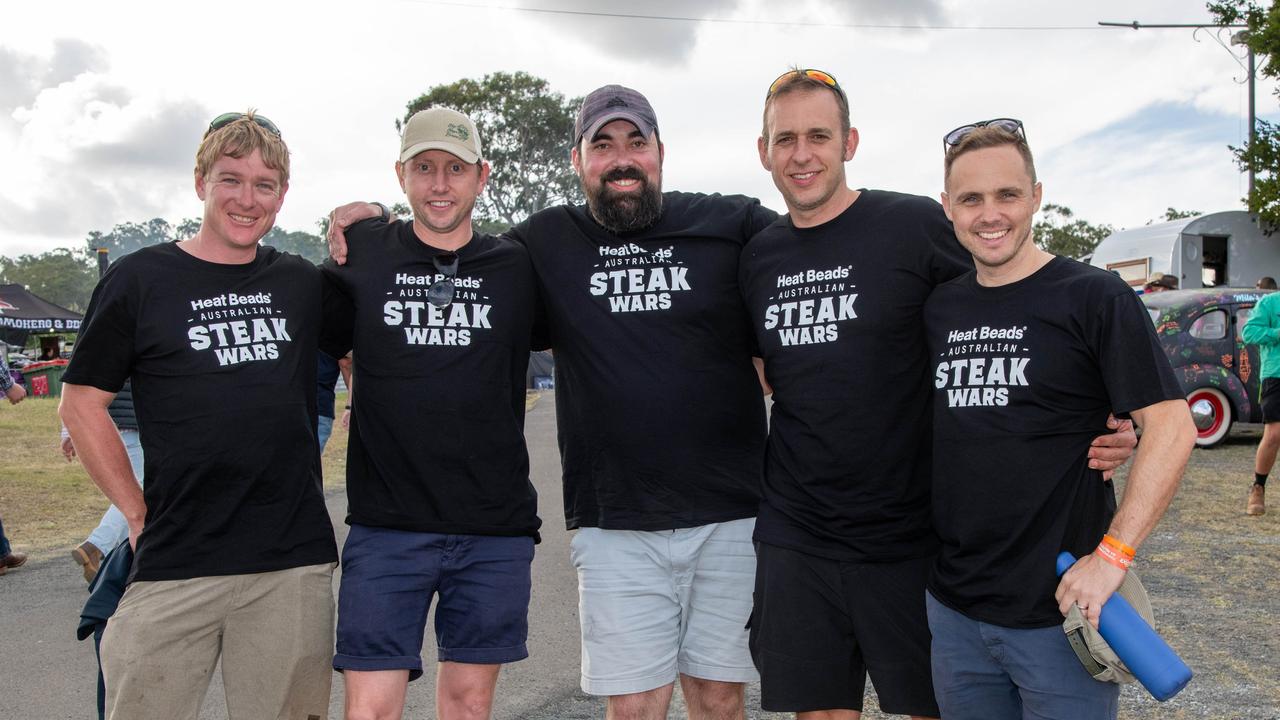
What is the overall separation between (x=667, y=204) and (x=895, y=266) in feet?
3.14

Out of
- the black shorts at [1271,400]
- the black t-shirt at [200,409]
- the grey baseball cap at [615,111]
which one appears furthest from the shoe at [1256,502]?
the black t-shirt at [200,409]

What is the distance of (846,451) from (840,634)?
60 centimetres

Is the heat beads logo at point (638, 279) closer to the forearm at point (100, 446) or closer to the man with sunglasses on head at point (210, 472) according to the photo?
the man with sunglasses on head at point (210, 472)

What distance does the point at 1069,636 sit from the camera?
240cm

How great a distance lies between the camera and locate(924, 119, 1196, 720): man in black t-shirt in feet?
7.86

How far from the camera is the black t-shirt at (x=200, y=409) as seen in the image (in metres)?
2.80

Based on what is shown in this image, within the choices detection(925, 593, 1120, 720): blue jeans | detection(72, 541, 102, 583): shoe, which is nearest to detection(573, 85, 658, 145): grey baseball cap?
detection(925, 593, 1120, 720): blue jeans

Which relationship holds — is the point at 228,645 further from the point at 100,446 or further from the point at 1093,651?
the point at 1093,651

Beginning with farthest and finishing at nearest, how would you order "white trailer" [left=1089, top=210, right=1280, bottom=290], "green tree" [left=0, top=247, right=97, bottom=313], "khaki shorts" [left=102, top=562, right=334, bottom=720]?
1. "green tree" [left=0, top=247, right=97, bottom=313]
2. "white trailer" [left=1089, top=210, right=1280, bottom=290]
3. "khaki shorts" [left=102, top=562, right=334, bottom=720]

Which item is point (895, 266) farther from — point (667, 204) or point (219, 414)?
point (219, 414)

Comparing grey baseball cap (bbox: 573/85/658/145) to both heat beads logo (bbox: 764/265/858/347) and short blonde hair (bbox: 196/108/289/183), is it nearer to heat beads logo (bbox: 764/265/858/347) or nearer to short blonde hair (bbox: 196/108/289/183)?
heat beads logo (bbox: 764/265/858/347)

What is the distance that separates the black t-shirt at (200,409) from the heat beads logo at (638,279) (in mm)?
1122

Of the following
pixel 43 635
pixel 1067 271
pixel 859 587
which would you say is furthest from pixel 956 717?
pixel 43 635

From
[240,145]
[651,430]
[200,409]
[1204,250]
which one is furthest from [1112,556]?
[1204,250]
